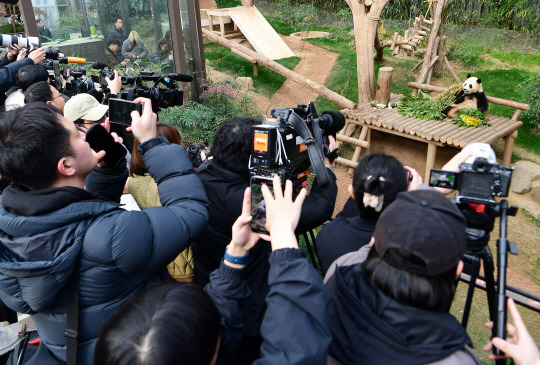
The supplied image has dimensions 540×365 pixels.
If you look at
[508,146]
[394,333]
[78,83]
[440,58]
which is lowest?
[508,146]

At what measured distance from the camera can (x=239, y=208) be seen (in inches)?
83.1

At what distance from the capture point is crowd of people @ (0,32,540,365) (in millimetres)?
1106

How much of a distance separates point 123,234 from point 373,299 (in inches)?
32.5

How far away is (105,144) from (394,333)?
1524 millimetres

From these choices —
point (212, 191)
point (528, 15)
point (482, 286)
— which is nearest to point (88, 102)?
point (212, 191)

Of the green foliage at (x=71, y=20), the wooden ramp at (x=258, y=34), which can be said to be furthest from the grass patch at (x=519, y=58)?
the green foliage at (x=71, y=20)

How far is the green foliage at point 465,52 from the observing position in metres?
11.1

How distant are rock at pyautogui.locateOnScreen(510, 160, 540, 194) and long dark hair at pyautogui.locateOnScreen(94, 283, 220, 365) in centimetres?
714

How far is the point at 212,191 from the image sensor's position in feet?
7.19

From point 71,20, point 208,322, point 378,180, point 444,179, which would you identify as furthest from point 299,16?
point 208,322

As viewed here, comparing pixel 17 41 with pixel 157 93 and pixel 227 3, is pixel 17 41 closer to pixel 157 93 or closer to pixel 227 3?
pixel 157 93

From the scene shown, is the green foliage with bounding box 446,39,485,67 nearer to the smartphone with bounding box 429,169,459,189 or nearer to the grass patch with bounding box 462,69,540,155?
the grass patch with bounding box 462,69,540,155

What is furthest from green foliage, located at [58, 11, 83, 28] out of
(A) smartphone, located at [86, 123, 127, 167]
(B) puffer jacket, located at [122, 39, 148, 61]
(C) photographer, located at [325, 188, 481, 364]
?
(C) photographer, located at [325, 188, 481, 364]

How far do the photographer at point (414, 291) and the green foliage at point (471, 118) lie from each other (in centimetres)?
665
